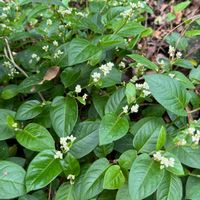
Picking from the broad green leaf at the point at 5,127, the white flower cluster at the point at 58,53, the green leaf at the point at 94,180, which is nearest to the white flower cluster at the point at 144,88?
the green leaf at the point at 94,180

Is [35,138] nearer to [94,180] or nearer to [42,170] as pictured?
[42,170]

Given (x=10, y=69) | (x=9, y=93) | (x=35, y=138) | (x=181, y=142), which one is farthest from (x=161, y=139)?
(x=10, y=69)

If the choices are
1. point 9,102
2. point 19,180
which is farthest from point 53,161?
point 9,102

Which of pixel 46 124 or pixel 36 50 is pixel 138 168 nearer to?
pixel 46 124

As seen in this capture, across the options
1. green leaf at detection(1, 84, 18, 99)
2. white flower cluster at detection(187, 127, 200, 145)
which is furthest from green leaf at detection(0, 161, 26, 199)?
white flower cluster at detection(187, 127, 200, 145)

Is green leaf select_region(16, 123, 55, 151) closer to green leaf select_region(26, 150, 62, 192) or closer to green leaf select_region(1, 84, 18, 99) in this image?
green leaf select_region(26, 150, 62, 192)
